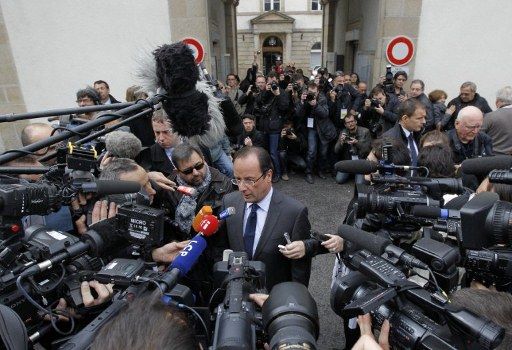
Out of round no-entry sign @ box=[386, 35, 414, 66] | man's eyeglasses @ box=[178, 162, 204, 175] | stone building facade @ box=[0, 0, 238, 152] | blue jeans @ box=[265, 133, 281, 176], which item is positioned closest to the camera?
man's eyeglasses @ box=[178, 162, 204, 175]

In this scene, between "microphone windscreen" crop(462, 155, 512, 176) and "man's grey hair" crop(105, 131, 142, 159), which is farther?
"man's grey hair" crop(105, 131, 142, 159)

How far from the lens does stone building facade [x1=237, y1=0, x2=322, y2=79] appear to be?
1247 inches

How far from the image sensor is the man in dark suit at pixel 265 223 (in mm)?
2254

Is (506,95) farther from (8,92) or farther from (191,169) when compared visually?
(8,92)

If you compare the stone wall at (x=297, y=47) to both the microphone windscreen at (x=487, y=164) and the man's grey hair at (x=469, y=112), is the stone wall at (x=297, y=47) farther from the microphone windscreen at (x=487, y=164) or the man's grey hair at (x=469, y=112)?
the microphone windscreen at (x=487, y=164)

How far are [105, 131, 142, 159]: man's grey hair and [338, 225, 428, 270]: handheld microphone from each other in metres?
1.90

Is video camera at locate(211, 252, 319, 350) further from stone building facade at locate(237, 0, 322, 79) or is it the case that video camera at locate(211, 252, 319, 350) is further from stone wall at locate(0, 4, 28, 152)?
stone building facade at locate(237, 0, 322, 79)

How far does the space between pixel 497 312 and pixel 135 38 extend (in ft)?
22.0

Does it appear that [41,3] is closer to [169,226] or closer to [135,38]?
[135,38]

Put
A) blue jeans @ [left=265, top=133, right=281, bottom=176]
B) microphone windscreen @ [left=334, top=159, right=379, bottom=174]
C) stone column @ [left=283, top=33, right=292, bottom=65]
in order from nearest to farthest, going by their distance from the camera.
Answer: microphone windscreen @ [left=334, top=159, right=379, bottom=174] → blue jeans @ [left=265, top=133, right=281, bottom=176] → stone column @ [left=283, top=33, right=292, bottom=65]

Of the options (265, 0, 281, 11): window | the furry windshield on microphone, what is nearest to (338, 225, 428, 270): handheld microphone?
the furry windshield on microphone

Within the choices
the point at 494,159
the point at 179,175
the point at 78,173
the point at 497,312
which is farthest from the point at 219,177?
the point at 497,312

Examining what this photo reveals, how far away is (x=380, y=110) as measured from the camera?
5.95 meters

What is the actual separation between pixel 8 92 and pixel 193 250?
21.7 feet
